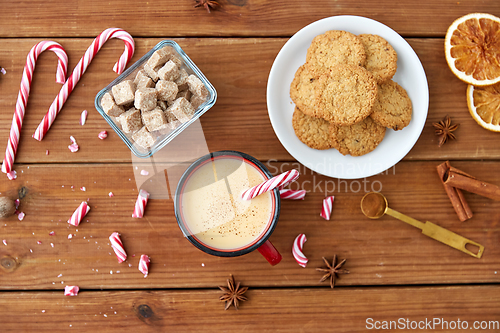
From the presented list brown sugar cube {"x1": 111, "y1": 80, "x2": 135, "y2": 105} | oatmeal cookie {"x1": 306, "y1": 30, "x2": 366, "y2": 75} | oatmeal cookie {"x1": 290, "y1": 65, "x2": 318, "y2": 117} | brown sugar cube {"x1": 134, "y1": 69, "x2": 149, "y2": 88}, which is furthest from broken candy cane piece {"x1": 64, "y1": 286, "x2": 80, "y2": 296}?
oatmeal cookie {"x1": 306, "y1": 30, "x2": 366, "y2": 75}

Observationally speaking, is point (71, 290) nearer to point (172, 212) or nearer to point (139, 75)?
point (172, 212)

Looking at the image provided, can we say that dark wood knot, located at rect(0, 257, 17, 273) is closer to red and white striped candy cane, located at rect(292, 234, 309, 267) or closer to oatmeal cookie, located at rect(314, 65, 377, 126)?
red and white striped candy cane, located at rect(292, 234, 309, 267)

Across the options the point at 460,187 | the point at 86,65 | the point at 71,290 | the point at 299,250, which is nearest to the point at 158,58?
the point at 86,65

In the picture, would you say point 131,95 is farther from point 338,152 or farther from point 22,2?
point 338,152

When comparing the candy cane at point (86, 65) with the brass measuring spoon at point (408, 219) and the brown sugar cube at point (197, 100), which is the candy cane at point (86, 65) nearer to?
the brown sugar cube at point (197, 100)

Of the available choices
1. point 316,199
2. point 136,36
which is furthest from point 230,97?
point 316,199

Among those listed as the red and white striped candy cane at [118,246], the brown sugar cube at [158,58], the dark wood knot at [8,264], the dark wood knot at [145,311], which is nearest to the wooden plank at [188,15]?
the brown sugar cube at [158,58]
